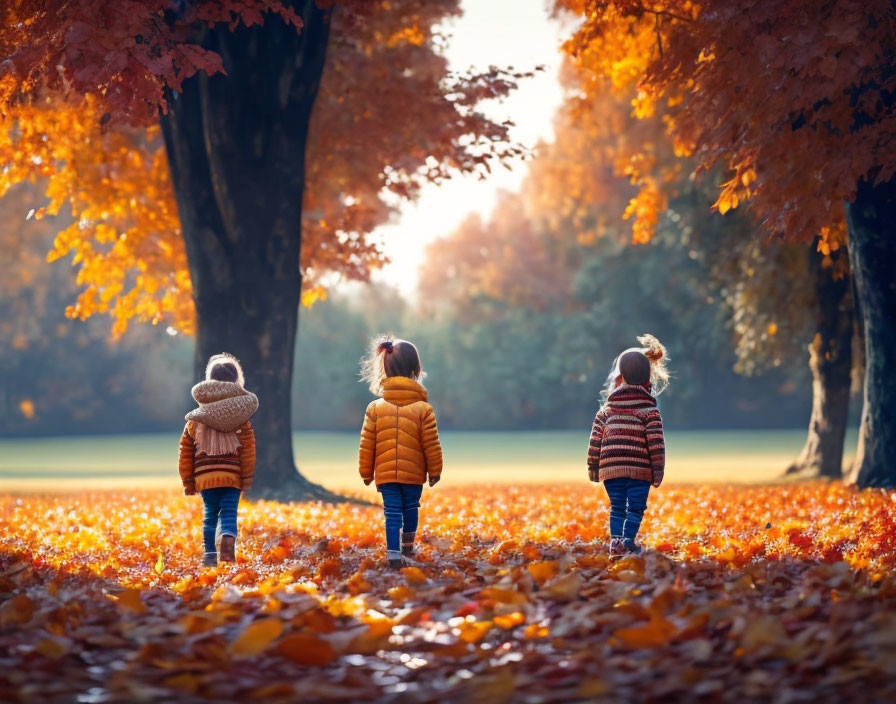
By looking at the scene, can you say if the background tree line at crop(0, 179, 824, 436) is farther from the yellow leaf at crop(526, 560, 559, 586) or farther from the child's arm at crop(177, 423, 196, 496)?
the yellow leaf at crop(526, 560, 559, 586)

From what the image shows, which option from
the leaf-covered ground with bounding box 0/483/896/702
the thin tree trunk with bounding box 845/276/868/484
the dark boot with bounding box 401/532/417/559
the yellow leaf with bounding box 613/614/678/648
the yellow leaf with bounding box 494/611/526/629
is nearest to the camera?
the leaf-covered ground with bounding box 0/483/896/702

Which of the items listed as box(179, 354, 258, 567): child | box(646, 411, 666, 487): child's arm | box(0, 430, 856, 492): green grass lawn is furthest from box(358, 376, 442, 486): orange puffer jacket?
box(0, 430, 856, 492): green grass lawn

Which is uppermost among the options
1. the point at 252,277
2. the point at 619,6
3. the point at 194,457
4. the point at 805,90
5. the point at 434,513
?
the point at 619,6

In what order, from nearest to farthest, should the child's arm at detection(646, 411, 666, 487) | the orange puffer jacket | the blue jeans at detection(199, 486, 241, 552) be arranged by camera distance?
the orange puffer jacket, the child's arm at detection(646, 411, 666, 487), the blue jeans at detection(199, 486, 241, 552)

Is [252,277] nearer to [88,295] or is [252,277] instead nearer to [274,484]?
[274,484]

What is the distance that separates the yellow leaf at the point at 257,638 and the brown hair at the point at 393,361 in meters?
2.80

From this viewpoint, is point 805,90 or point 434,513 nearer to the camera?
point 805,90

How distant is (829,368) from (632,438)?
12.2 m

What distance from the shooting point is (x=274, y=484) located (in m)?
13.3

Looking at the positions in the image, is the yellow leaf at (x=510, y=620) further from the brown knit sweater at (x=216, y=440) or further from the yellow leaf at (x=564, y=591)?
the brown knit sweater at (x=216, y=440)

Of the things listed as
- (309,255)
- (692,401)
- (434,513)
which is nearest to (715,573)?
(434,513)

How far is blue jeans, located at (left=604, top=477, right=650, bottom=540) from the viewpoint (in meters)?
7.40

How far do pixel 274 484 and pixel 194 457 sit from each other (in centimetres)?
588

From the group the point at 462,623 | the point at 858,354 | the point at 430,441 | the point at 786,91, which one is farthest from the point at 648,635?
the point at 858,354
